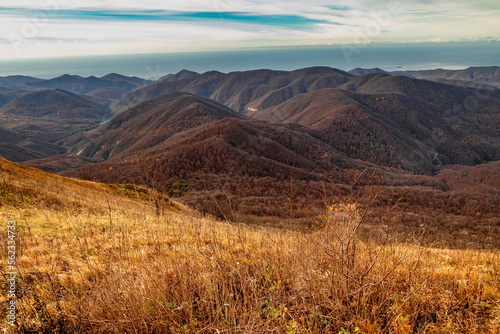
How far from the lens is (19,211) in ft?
26.2

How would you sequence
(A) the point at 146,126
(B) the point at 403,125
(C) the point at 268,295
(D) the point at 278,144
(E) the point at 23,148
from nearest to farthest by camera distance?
1. (C) the point at 268,295
2. (D) the point at 278,144
3. (E) the point at 23,148
4. (A) the point at 146,126
5. (B) the point at 403,125

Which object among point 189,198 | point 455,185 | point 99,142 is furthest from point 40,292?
point 99,142

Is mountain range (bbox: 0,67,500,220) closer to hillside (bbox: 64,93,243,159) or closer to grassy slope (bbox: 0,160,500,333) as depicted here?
hillside (bbox: 64,93,243,159)

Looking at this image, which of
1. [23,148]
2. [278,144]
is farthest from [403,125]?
[23,148]

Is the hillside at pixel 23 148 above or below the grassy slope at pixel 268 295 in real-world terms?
below

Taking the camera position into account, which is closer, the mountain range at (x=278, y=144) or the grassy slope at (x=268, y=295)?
→ the grassy slope at (x=268, y=295)

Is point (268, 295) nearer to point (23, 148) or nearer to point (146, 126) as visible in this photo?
point (146, 126)

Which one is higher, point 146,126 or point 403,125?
point 403,125

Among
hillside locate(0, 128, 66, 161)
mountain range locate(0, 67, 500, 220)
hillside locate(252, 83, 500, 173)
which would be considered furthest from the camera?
hillside locate(252, 83, 500, 173)

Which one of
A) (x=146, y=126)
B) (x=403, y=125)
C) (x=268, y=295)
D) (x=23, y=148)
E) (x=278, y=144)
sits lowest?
(x=23, y=148)

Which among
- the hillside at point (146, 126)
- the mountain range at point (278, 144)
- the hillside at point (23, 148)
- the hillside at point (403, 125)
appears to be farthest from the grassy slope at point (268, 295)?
the hillside at point (23, 148)

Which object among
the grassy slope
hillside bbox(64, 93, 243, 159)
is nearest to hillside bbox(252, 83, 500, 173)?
hillside bbox(64, 93, 243, 159)

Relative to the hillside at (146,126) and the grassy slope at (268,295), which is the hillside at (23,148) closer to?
the hillside at (146,126)

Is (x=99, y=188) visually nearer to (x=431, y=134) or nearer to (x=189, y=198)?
(x=189, y=198)
